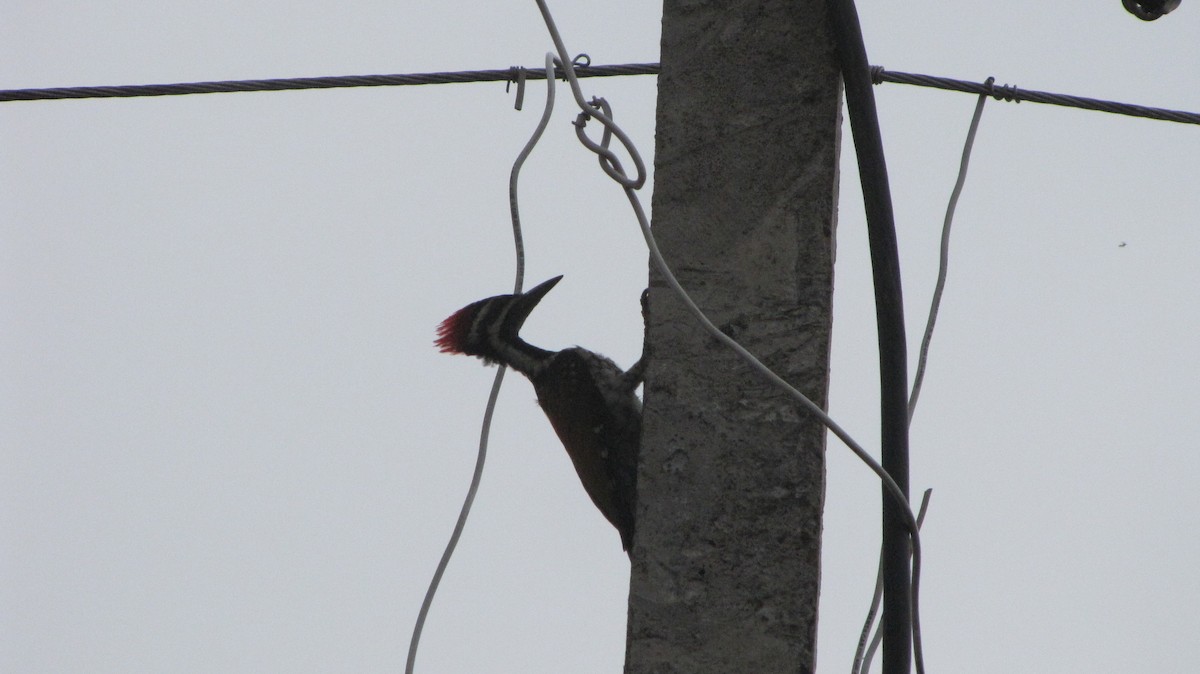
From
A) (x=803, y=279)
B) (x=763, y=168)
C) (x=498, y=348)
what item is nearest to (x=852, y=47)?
(x=763, y=168)

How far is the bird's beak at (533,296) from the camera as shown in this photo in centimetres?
458

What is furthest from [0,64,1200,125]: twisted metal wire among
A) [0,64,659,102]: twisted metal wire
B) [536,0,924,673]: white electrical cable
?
[536,0,924,673]: white electrical cable

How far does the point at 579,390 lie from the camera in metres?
4.09

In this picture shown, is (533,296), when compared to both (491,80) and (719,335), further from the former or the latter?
(719,335)

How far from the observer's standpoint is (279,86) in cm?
326

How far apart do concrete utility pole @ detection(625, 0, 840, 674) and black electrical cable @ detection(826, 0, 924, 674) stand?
119 mm

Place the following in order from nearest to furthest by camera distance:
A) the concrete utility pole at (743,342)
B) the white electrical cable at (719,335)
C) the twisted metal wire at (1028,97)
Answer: the white electrical cable at (719,335) < the concrete utility pole at (743,342) < the twisted metal wire at (1028,97)

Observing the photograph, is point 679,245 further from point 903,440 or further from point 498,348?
point 498,348

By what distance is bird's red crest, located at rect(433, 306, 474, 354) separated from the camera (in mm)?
4578

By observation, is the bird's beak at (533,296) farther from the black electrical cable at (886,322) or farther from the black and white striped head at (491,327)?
the black electrical cable at (886,322)

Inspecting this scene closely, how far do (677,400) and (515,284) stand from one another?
70 centimetres

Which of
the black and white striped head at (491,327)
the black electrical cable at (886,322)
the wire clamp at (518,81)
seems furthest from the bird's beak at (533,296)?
the black electrical cable at (886,322)

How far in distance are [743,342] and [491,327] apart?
91.1 inches

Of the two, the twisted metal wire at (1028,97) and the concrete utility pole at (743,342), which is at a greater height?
the twisted metal wire at (1028,97)
